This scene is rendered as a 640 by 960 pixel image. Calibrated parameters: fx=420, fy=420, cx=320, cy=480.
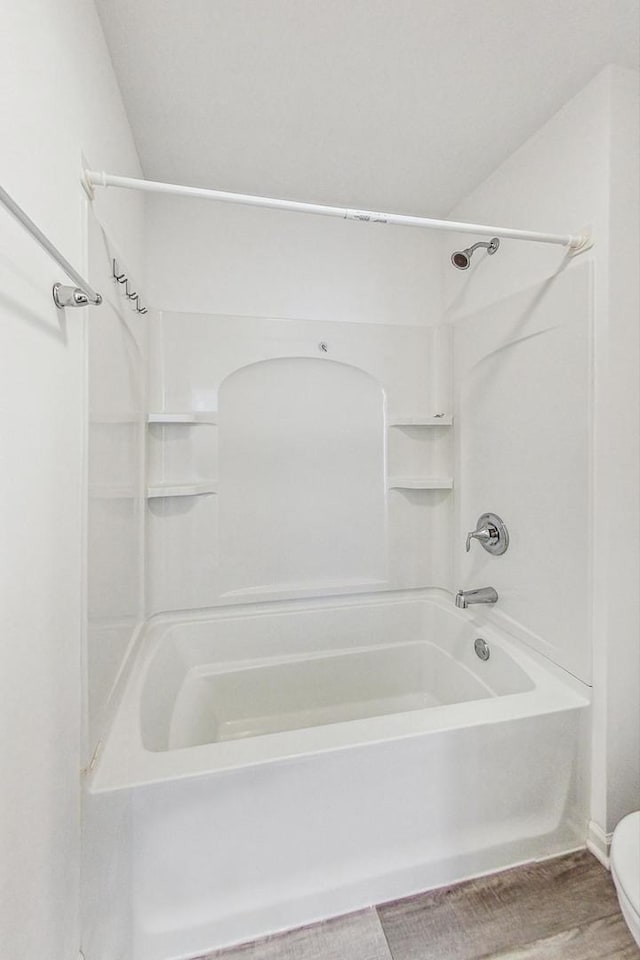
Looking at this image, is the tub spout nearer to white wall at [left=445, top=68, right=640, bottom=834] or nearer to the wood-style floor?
Answer: white wall at [left=445, top=68, right=640, bottom=834]

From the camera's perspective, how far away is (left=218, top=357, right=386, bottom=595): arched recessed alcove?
208 cm

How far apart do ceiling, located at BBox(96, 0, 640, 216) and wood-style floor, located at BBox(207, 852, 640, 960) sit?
253cm

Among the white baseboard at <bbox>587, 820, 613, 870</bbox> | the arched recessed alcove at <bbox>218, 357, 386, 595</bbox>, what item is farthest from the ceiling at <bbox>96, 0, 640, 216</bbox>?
the white baseboard at <bbox>587, 820, 613, 870</bbox>

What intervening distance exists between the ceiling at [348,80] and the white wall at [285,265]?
0.18m

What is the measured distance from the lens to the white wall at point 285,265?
6.48 feet

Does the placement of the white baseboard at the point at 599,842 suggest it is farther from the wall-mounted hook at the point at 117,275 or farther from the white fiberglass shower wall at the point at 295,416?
the wall-mounted hook at the point at 117,275

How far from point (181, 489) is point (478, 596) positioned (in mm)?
1408

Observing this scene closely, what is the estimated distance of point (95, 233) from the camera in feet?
3.70

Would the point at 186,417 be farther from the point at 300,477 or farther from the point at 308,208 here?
the point at 308,208

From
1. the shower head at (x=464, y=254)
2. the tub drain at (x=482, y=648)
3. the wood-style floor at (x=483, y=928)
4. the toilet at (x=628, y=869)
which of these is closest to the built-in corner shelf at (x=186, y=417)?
the shower head at (x=464, y=254)

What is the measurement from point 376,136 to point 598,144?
2.58 feet

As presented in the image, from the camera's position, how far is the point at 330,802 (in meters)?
1.15

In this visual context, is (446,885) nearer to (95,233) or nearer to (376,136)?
(95,233)

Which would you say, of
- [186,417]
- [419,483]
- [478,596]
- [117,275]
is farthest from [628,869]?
[117,275]
